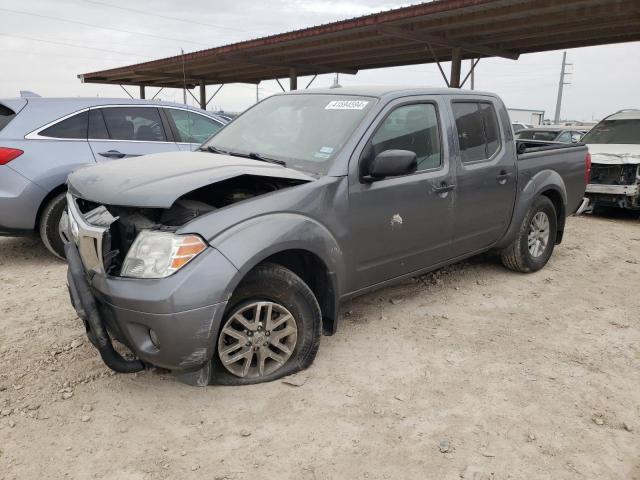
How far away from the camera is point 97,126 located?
5594 mm

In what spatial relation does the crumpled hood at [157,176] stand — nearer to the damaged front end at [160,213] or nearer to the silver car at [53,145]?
the damaged front end at [160,213]

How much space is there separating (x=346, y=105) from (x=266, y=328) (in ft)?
5.62

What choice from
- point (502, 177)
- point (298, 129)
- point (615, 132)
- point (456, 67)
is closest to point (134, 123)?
point (298, 129)

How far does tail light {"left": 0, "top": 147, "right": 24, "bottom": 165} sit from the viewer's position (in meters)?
4.83

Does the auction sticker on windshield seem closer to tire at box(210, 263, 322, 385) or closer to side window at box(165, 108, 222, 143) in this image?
tire at box(210, 263, 322, 385)

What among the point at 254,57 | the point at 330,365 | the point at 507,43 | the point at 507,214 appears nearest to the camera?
the point at 330,365

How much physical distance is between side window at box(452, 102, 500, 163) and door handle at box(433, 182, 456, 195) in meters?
0.31

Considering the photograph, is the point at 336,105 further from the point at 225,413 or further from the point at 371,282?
the point at 225,413

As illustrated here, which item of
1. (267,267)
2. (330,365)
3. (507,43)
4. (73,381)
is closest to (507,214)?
(330,365)

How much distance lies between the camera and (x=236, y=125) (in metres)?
4.23

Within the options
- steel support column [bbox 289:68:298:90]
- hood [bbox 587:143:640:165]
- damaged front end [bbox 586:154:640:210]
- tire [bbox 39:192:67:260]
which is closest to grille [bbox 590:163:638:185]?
damaged front end [bbox 586:154:640:210]

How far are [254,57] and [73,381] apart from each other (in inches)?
588

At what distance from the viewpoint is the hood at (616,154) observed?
8.28 meters

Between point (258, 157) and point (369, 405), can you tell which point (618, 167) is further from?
point (369, 405)
